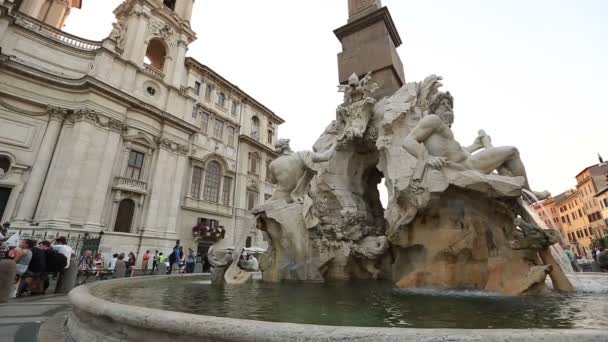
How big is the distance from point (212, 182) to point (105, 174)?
8902 mm

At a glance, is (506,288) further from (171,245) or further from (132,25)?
(132,25)

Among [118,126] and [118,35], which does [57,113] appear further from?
[118,35]

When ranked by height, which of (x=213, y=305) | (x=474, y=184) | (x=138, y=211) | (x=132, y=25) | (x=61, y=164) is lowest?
(x=213, y=305)

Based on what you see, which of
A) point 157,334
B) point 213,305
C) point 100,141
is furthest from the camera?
point 100,141

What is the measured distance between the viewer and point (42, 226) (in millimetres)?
14898

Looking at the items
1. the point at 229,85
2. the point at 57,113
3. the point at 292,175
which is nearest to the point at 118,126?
the point at 57,113

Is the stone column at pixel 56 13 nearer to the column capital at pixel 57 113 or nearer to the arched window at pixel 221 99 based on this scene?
the column capital at pixel 57 113

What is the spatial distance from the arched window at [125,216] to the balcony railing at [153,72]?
981cm

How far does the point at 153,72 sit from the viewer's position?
22.8 m

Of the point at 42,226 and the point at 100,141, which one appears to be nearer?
the point at 42,226

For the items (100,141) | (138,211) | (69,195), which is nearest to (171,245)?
(138,211)

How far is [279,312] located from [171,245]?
65.7ft

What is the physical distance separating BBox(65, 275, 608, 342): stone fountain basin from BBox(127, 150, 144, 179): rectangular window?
2038 centimetres

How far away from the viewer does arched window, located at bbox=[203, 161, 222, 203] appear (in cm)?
2503
